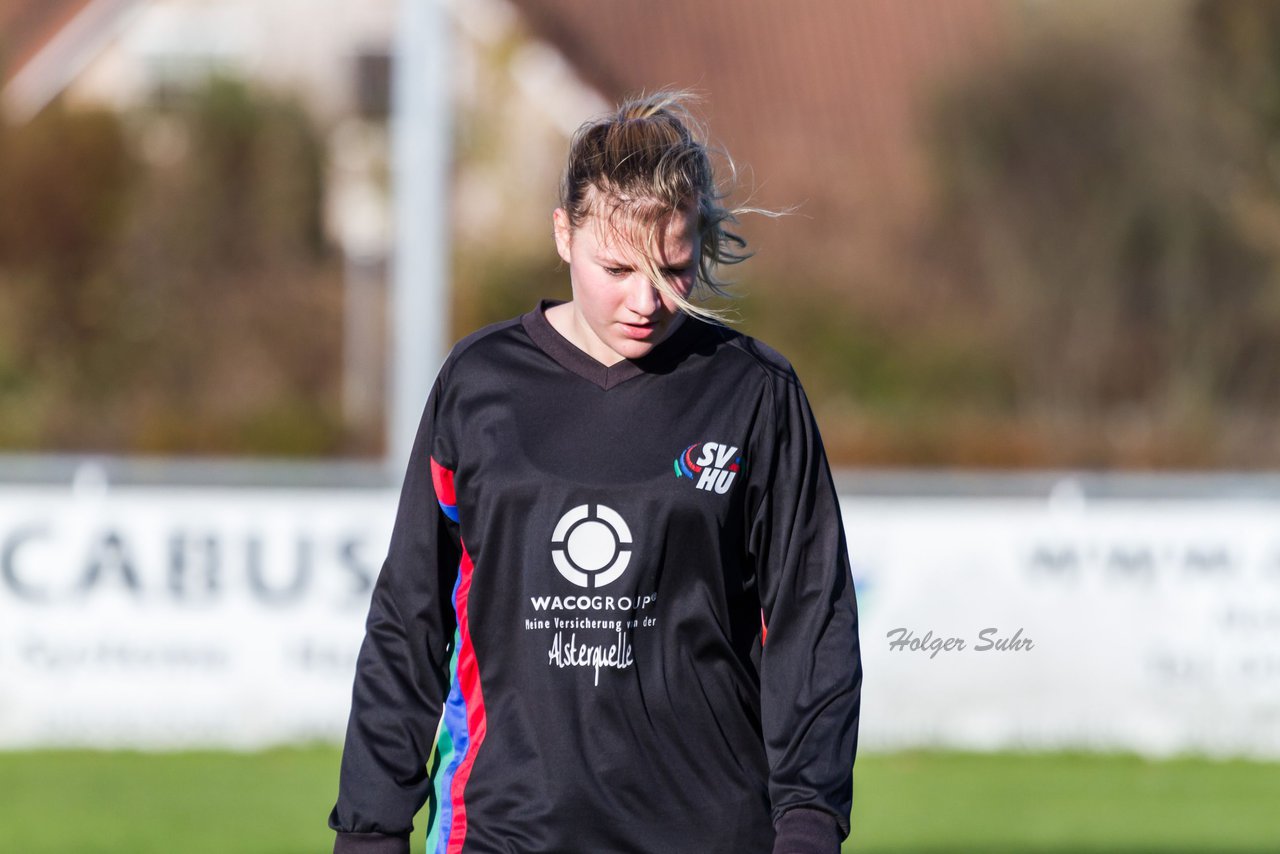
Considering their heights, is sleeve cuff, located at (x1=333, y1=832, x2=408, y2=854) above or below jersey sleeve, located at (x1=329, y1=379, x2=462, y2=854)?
below

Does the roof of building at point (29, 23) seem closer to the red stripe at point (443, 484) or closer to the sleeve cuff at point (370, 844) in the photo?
the red stripe at point (443, 484)

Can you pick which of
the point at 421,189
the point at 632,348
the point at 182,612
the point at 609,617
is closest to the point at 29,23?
the point at 421,189

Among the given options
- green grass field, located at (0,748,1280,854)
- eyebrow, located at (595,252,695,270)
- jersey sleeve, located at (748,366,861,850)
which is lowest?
green grass field, located at (0,748,1280,854)

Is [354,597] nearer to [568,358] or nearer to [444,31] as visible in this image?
[444,31]

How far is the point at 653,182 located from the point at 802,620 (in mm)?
647

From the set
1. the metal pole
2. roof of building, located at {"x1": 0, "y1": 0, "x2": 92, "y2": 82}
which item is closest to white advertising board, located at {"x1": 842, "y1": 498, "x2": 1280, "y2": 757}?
the metal pole

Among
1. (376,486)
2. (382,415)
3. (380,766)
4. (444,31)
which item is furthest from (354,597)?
(382,415)

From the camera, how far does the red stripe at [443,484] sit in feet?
8.77

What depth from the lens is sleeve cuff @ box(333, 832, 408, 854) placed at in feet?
8.59

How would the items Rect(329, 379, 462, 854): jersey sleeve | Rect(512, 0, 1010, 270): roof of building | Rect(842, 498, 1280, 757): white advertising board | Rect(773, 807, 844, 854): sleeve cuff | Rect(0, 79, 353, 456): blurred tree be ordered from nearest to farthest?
Rect(773, 807, 844, 854): sleeve cuff, Rect(329, 379, 462, 854): jersey sleeve, Rect(842, 498, 1280, 757): white advertising board, Rect(0, 79, 353, 456): blurred tree, Rect(512, 0, 1010, 270): roof of building

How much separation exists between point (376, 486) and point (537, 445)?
7.36 meters

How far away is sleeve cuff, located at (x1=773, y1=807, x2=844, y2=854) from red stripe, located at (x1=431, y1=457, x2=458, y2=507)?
65 cm

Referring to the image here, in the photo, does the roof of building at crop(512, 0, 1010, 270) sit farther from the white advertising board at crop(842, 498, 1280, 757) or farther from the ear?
the ear

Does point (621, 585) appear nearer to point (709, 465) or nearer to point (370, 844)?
point (709, 465)
